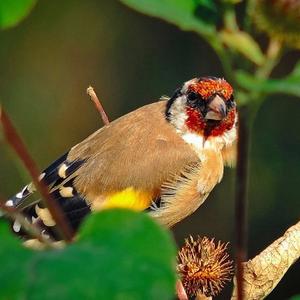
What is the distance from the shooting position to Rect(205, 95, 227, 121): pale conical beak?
2.64m

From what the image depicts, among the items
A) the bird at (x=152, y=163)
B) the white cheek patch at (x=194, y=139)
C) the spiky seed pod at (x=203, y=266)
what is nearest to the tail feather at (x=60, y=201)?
the bird at (x=152, y=163)

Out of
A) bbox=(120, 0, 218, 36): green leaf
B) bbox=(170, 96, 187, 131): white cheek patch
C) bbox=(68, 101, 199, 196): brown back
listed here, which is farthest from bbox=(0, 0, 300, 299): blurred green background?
bbox=(120, 0, 218, 36): green leaf

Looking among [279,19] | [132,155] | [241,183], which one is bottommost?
[132,155]

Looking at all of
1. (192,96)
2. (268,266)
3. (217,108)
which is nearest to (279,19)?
(268,266)

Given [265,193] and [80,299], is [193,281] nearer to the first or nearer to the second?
[80,299]

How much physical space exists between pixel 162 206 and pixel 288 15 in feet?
6.19

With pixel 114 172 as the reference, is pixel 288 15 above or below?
above

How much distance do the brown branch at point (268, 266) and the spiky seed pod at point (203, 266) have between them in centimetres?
19

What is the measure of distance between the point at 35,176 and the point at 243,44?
0.20m

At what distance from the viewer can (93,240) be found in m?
0.68

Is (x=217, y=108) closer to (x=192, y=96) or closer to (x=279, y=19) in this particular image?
(x=192, y=96)

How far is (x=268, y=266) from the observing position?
1.36 metres

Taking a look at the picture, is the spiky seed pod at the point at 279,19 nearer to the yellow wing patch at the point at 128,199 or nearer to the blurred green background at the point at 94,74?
the yellow wing patch at the point at 128,199

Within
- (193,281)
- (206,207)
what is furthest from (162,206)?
(206,207)
